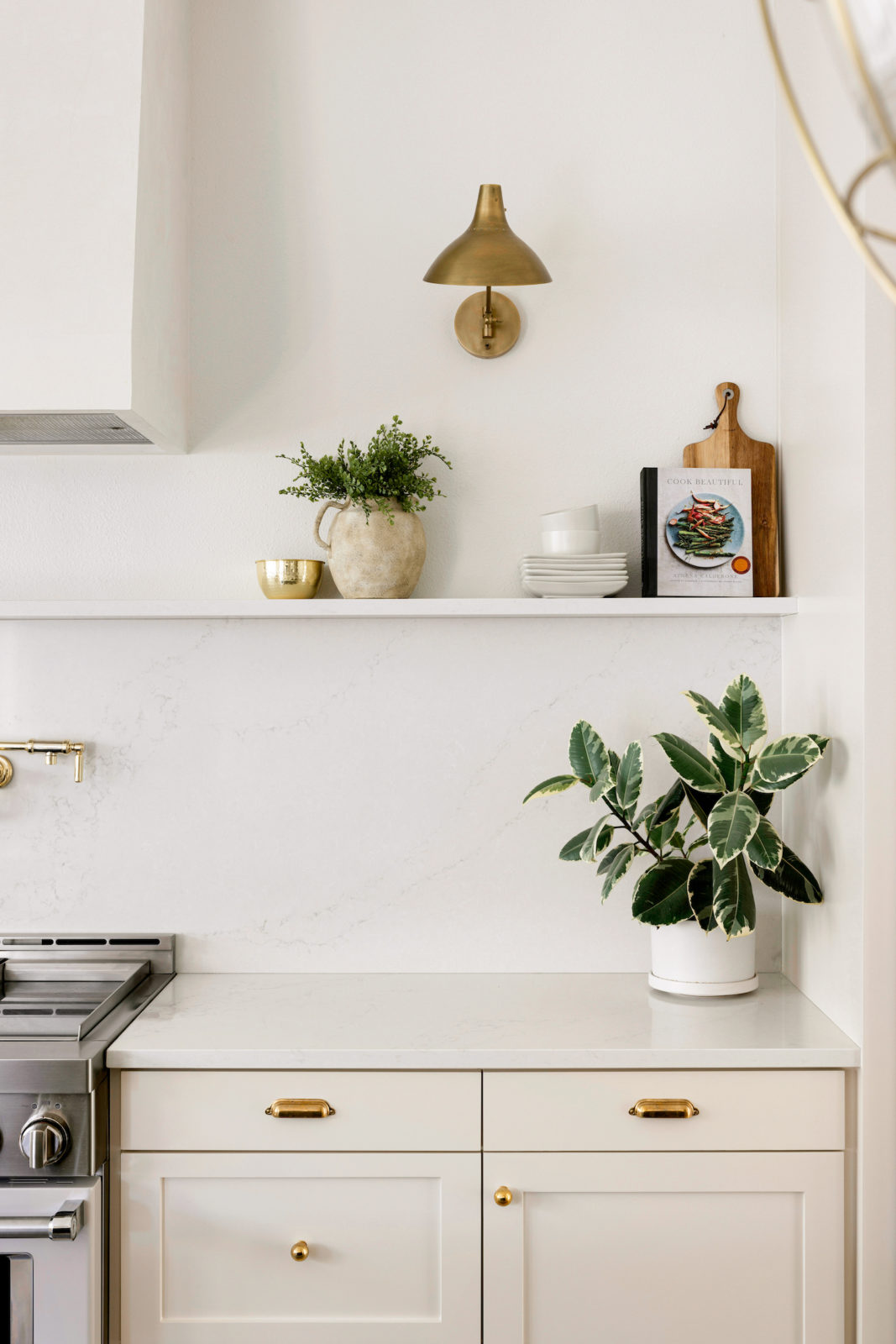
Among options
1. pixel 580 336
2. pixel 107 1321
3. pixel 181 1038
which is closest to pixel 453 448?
pixel 580 336

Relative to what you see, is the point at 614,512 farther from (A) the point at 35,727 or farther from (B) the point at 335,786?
A: (A) the point at 35,727

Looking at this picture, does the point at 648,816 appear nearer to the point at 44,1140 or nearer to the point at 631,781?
the point at 631,781

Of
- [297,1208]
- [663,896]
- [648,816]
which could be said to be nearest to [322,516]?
[648,816]

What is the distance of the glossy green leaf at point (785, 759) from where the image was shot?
1.66m

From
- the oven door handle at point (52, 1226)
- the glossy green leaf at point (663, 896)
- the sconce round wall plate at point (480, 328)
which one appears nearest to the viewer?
the oven door handle at point (52, 1226)

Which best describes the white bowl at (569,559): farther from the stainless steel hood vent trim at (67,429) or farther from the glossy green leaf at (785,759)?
the stainless steel hood vent trim at (67,429)

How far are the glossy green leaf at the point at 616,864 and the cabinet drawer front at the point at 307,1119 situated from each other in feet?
1.28

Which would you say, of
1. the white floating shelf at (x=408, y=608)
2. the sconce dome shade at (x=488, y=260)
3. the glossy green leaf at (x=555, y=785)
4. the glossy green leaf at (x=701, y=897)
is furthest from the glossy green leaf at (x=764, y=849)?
the sconce dome shade at (x=488, y=260)

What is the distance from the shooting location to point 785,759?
1.69 meters

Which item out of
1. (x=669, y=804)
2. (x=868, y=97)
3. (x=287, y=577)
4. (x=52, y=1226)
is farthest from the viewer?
(x=287, y=577)

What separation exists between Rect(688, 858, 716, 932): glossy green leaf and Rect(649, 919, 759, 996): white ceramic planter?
0.05 metres

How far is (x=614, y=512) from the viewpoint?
6.80 feet

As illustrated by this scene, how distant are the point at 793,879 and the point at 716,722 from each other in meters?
0.28

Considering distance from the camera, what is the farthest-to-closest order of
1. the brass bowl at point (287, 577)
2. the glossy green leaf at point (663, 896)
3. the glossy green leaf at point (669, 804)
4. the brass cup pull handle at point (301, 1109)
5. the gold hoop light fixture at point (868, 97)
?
the brass bowl at point (287, 577), the glossy green leaf at point (669, 804), the glossy green leaf at point (663, 896), the brass cup pull handle at point (301, 1109), the gold hoop light fixture at point (868, 97)
